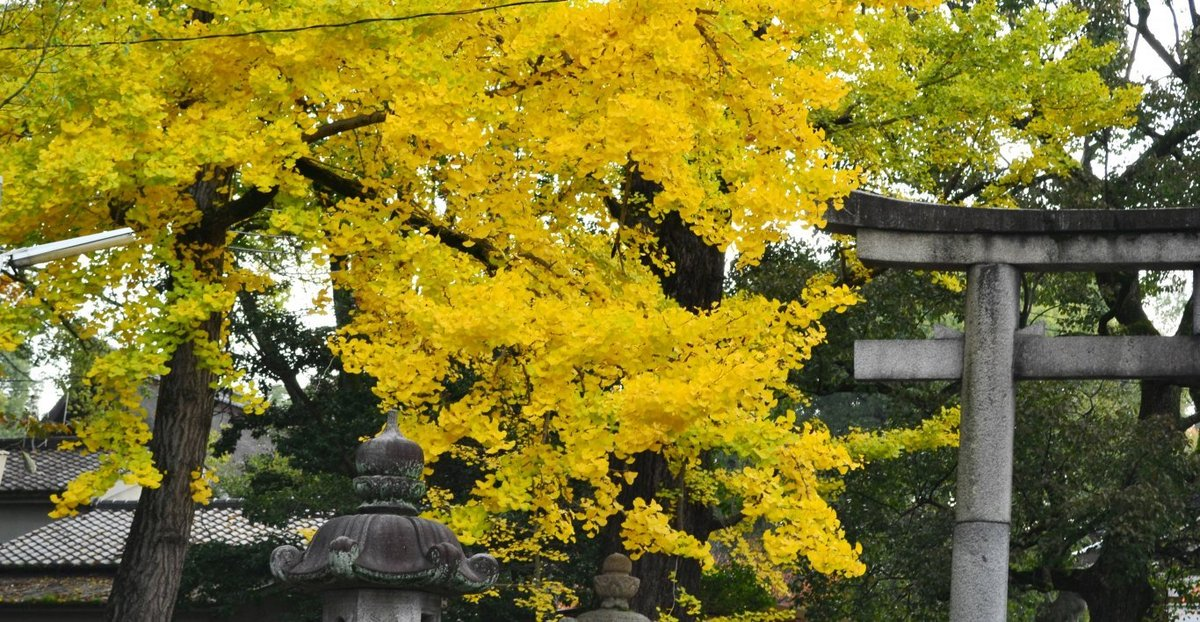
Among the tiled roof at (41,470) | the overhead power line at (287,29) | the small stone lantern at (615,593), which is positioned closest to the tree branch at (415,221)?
the overhead power line at (287,29)

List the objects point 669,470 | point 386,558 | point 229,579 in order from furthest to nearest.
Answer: point 229,579 < point 669,470 < point 386,558

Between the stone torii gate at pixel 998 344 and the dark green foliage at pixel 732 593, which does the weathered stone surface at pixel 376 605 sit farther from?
the dark green foliage at pixel 732 593

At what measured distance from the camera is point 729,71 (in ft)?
36.6

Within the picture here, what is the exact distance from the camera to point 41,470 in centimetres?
3328

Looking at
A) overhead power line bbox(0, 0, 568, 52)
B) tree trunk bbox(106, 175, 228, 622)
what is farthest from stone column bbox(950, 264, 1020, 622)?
tree trunk bbox(106, 175, 228, 622)

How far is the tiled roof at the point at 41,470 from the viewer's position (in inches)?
1281

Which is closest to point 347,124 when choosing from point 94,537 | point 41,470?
point 94,537

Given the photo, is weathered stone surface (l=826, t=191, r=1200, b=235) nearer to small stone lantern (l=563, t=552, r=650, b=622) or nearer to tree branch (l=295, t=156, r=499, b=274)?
small stone lantern (l=563, t=552, r=650, b=622)

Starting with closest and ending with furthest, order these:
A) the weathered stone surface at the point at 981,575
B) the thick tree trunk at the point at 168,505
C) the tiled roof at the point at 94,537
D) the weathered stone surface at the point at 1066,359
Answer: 1. the weathered stone surface at the point at 981,575
2. the weathered stone surface at the point at 1066,359
3. the thick tree trunk at the point at 168,505
4. the tiled roof at the point at 94,537

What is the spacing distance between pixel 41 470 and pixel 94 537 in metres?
4.37

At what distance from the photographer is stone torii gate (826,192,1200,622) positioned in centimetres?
941

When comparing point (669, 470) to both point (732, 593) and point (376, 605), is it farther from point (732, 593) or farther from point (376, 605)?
point (376, 605)

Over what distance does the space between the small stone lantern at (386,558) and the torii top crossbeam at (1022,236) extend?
3757mm

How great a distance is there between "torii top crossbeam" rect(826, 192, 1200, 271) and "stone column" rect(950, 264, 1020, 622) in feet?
0.61
